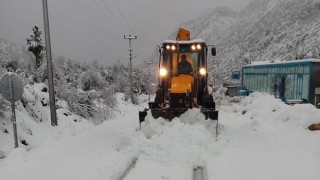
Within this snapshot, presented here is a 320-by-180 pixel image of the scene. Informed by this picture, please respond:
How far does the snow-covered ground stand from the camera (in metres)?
6.18

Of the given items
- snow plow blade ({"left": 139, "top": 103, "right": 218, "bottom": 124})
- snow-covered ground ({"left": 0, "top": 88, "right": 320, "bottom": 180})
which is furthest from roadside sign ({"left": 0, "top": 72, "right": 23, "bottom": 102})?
snow plow blade ({"left": 139, "top": 103, "right": 218, "bottom": 124})

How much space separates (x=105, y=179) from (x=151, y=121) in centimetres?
353

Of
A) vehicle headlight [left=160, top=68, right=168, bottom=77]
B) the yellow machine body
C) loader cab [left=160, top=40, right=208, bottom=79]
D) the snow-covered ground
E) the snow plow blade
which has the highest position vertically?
loader cab [left=160, top=40, right=208, bottom=79]

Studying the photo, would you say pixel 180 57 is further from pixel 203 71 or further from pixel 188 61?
pixel 203 71

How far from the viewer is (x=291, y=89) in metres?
22.9

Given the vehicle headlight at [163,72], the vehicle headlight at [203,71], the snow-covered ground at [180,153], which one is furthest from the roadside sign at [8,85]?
the vehicle headlight at [203,71]

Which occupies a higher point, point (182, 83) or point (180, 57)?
point (180, 57)

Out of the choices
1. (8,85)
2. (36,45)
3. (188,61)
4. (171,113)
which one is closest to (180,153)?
(171,113)

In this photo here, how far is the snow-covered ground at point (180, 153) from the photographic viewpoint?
6176mm

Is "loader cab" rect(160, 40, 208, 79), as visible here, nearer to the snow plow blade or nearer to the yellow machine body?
the yellow machine body

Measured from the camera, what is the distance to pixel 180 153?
7.38m

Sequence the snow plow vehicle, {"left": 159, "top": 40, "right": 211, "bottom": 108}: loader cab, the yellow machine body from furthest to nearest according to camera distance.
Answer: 1. {"left": 159, "top": 40, "right": 211, "bottom": 108}: loader cab
2. the snow plow vehicle
3. the yellow machine body

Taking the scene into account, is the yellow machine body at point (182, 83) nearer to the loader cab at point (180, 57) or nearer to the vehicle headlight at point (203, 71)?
the loader cab at point (180, 57)

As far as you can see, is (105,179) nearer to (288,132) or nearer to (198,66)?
(198,66)
